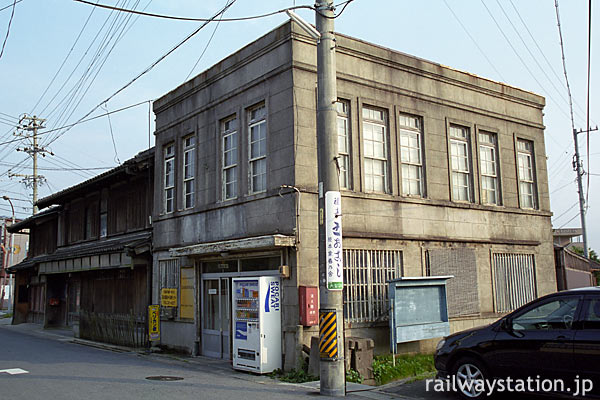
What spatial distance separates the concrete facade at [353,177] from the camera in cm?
1296

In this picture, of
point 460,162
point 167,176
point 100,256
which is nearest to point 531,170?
point 460,162

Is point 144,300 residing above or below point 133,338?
above

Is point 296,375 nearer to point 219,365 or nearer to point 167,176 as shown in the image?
point 219,365

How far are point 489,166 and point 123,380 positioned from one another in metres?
12.3

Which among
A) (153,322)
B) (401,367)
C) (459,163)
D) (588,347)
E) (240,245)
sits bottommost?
(401,367)

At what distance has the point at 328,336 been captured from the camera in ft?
32.0

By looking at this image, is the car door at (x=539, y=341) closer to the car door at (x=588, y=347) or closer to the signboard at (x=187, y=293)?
the car door at (x=588, y=347)

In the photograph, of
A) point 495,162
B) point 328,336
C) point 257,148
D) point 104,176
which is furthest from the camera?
point 104,176

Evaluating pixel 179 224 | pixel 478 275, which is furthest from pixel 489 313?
pixel 179 224

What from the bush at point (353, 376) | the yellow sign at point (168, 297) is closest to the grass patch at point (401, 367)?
the bush at point (353, 376)

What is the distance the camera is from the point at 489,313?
52.5ft

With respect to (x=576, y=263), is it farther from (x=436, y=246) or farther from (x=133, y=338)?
(x=133, y=338)

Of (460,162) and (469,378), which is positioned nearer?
(469,378)

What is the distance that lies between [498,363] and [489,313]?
7944mm
